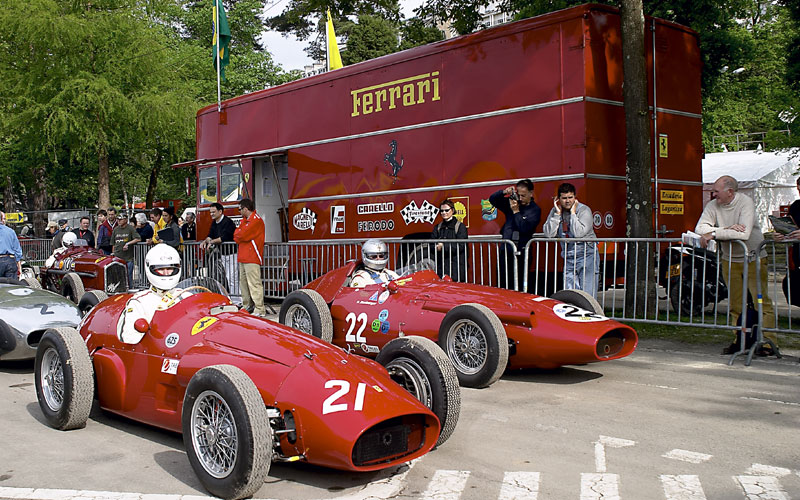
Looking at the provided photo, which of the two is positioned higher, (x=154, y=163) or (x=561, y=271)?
(x=154, y=163)

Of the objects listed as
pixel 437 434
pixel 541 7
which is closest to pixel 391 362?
pixel 437 434

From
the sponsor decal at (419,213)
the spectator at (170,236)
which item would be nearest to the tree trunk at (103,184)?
the spectator at (170,236)

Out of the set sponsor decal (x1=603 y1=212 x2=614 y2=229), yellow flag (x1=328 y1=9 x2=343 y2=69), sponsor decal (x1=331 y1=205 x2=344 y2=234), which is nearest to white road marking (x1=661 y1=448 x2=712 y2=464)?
sponsor decal (x1=603 y1=212 x2=614 y2=229)

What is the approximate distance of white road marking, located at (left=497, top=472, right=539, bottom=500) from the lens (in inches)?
167

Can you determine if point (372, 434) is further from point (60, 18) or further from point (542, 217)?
point (60, 18)

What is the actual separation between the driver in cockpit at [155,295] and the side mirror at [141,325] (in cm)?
9

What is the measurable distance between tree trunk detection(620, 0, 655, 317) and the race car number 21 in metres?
6.22

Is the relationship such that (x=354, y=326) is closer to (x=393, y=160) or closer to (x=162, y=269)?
(x=162, y=269)

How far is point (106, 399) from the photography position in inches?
224

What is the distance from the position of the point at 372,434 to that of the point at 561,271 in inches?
252

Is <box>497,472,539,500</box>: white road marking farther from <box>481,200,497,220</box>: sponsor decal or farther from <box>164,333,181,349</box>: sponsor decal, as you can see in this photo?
<box>481,200,497,220</box>: sponsor decal

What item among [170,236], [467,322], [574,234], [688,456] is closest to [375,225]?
[574,234]

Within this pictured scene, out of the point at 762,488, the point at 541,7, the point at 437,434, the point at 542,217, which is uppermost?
the point at 541,7

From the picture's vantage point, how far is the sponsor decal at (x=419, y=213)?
11.7 meters
